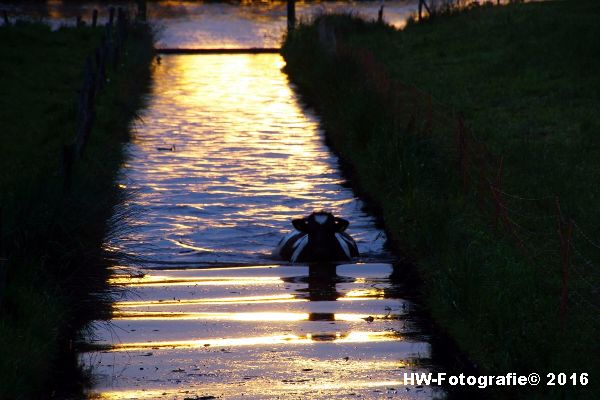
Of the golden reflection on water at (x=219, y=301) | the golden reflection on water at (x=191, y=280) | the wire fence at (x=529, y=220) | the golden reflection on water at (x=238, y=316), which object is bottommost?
the golden reflection on water at (x=191, y=280)

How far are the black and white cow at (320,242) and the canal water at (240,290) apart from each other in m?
0.23

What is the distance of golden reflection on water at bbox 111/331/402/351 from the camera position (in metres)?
10.2

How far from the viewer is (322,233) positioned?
1395cm

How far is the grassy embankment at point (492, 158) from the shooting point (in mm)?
9859

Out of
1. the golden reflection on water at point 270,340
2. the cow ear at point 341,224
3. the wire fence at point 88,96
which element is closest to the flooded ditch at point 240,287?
the golden reflection on water at point 270,340

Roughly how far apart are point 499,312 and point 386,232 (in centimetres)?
562

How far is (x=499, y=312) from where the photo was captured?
9.81m

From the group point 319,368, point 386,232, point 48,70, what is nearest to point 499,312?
point 319,368

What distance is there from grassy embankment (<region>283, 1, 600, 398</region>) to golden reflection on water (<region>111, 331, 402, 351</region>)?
70cm

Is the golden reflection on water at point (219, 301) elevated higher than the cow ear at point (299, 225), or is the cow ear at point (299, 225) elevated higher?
the cow ear at point (299, 225)

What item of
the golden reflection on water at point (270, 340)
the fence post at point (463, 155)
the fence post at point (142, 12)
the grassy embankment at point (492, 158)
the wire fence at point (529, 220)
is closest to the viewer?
the grassy embankment at point (492, 158)

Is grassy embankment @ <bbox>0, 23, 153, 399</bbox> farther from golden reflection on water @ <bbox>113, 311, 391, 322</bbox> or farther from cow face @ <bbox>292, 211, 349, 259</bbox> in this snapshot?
cow face @ <bbox>292, 211, 349, 259</bbox>

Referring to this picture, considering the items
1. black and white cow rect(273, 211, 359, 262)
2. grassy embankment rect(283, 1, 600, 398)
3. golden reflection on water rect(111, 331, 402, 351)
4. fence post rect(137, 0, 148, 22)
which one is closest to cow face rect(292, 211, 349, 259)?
black and white cow rect(273, 211, 359, 262)

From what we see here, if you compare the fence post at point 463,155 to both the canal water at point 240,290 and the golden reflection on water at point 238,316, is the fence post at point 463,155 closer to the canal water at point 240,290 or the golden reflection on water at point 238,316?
the canal water at point 240,290
